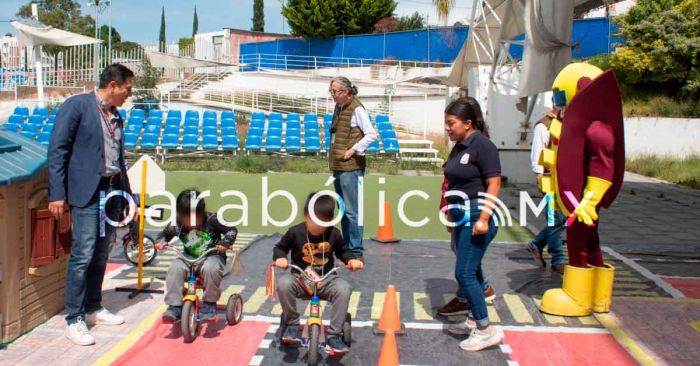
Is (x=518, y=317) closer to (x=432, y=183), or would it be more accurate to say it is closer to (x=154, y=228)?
(x=154, y=228)

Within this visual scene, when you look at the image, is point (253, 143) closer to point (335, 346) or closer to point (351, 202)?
point (351, 202)

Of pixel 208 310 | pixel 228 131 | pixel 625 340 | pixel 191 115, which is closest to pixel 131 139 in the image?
pixel 191 115

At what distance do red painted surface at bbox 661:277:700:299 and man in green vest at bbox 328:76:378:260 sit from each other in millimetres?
3190

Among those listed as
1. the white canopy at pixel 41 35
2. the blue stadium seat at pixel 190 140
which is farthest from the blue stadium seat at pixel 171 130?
the white canopy at pixel 41 35

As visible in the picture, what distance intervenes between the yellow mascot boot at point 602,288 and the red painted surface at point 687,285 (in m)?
1.12

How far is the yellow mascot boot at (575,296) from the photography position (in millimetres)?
5355

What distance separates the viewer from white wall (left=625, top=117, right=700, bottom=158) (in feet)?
63.3

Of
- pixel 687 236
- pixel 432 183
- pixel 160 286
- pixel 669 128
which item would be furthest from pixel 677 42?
pixel 160 286

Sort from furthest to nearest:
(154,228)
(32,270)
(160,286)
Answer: (154,228), (160,286), (32,270)

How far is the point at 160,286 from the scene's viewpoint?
608 centimetres

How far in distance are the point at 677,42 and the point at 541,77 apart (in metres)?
9.20

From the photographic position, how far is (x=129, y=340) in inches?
184

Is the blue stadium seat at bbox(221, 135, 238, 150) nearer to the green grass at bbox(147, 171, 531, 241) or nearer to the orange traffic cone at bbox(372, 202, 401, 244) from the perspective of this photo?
the green grass at bbox(147, 171, 531, 241)

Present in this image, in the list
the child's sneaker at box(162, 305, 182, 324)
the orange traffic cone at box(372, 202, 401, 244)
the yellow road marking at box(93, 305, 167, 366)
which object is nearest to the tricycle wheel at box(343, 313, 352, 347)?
the child's sneaker at box(162, 305, 182, 324)
